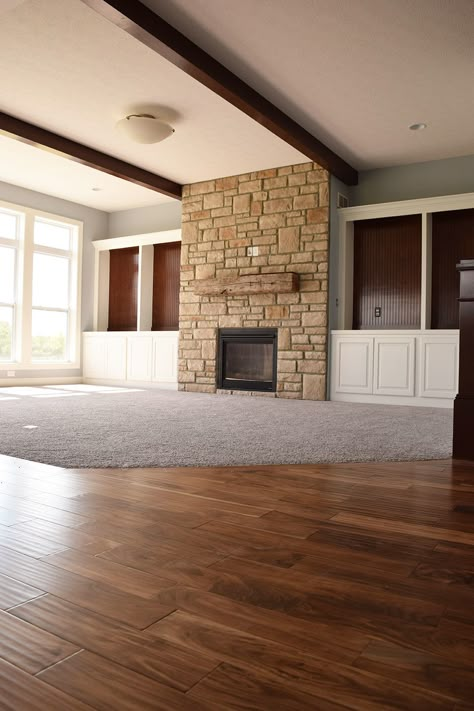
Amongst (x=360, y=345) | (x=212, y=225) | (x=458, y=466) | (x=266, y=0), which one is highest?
(x=266, y=0)

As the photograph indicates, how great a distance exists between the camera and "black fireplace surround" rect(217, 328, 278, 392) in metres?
6.63

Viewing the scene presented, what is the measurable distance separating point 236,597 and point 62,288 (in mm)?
7992

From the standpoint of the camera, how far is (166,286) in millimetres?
8328

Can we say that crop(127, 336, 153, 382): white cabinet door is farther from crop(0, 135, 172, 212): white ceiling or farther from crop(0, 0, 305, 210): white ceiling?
crop(0, 0, 305, 210): white ceiling

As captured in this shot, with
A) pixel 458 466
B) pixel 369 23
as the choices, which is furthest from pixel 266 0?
pixel 458 466

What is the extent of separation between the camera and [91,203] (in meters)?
8.51

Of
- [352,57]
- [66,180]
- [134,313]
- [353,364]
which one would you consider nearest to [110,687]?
[352,57]

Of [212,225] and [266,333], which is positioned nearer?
[266,333]

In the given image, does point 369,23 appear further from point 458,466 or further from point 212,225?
point 212,225

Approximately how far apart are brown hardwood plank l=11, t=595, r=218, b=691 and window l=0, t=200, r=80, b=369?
7.21m

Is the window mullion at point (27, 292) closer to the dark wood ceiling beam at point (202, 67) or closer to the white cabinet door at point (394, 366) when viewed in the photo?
the dark wood ceiling beam at point (202, 67)

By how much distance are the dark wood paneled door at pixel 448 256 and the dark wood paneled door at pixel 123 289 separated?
450 cm

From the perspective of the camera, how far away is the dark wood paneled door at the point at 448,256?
620 cm

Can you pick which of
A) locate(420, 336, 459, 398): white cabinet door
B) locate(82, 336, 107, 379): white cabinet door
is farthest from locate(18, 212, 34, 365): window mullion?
locate(420, 336, 459, 398): white cabinet door
